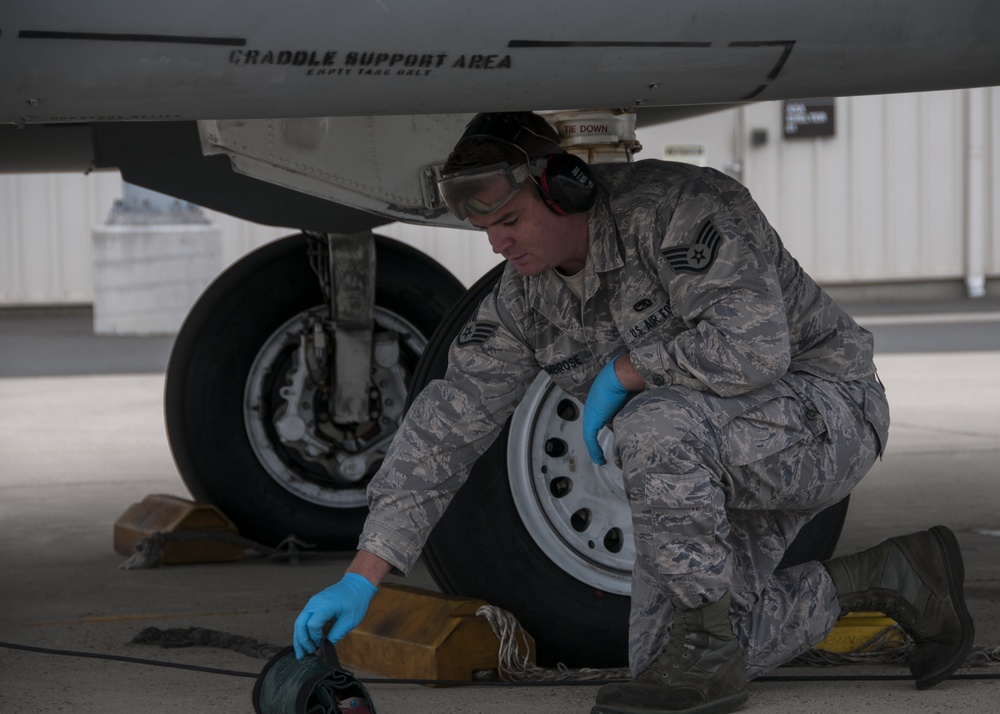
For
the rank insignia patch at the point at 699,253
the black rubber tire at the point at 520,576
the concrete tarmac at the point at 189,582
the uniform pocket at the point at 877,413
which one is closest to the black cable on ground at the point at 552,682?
the concrete tarmac at the point at 189,582

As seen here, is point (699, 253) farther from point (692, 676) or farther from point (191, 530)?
point (191, 530)

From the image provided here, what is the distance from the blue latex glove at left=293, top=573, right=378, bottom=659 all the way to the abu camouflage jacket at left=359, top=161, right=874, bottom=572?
0.36 feet

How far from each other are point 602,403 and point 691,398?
0.15 meters

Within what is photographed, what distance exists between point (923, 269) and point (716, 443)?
14.9m

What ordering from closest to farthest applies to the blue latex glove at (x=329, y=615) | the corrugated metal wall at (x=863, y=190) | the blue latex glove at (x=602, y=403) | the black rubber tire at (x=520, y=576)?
the blue latex glove at (x=329, y=615)
the blue latex glove at (x=602, y=403)
the black rubber tire at (x=520, y=576)
the corrugated metal wall at (x=863, y=190)

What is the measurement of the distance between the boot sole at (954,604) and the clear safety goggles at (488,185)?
3.21 ft

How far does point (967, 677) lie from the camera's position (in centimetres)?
237

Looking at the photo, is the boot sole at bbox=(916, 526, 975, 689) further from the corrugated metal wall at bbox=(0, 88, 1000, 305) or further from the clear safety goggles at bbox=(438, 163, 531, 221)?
the corrugated metal wall at bbox=(0, 88, 1000, 305)

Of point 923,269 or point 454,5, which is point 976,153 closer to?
point 923,269

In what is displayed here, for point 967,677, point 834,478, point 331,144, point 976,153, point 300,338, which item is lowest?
point 967,677

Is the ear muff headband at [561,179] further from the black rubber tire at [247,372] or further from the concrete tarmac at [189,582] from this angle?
the black rubber tire at [247,372]

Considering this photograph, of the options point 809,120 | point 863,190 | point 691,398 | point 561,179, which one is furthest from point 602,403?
point 863,190

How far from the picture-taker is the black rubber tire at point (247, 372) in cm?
374

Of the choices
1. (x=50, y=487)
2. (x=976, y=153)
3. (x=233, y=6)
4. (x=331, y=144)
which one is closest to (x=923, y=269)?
(x=976, y=153)
